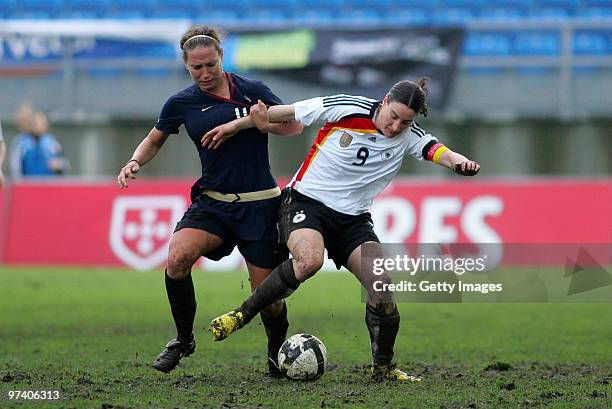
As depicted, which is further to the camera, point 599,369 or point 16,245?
point 16,245

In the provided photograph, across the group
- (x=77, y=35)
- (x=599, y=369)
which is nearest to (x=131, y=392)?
(x=599, y=369)

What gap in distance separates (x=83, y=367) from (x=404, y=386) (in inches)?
89.3

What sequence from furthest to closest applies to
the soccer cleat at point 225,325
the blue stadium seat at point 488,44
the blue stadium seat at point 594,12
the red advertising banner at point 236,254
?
1. the blue stadium seat at point 594,12
2. the blue stadium seat at point 488,44
3. the red advertising banner at point 236,254
4. the soccer cleat at point 225,325

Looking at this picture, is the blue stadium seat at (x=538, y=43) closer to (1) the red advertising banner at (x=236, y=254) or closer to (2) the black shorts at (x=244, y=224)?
(1) the red advertising banner at (x=236, y=254)

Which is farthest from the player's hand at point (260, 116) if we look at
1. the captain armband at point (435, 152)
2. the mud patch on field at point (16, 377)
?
the mud patch on field at point (16, 377)

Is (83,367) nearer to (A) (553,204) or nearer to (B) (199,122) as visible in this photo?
(B) (199,122)

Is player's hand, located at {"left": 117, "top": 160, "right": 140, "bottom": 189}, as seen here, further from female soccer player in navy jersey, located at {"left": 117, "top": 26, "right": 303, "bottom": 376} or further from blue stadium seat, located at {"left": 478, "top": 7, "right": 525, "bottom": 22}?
blue stadium seat, located at {"left": 478, "top": 7, "right": 525, "bottom": 22}

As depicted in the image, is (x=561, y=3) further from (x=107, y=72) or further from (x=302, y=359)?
(x=302, y=359)

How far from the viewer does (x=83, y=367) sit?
8016 mm

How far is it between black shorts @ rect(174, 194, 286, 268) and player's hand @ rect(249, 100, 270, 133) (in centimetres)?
55

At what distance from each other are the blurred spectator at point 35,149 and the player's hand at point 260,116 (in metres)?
9.83

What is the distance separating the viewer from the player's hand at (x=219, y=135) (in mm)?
7359

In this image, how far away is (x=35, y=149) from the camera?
55.2ft

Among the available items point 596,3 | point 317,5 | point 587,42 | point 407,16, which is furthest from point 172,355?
point 596,3
